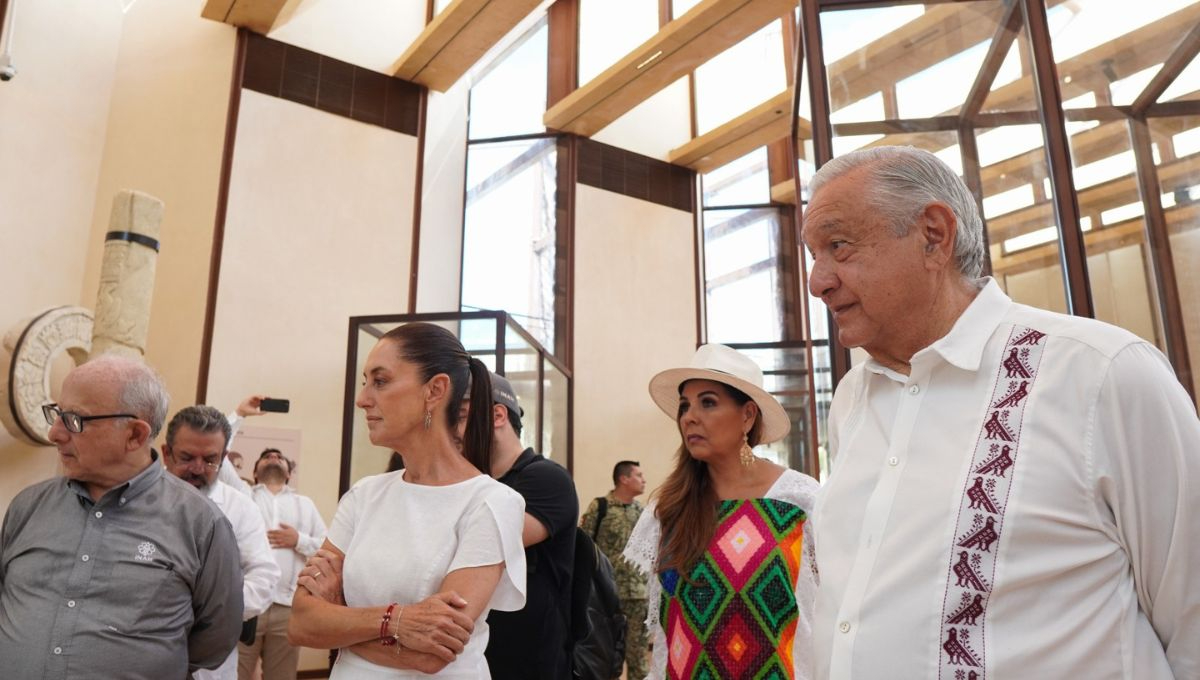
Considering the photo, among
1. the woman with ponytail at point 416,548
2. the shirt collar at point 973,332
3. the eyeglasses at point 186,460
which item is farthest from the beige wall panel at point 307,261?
the shirt collar at point 973,332

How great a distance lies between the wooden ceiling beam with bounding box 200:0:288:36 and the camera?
789cm

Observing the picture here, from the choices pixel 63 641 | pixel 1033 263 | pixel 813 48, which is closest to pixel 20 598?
pixel 63 641

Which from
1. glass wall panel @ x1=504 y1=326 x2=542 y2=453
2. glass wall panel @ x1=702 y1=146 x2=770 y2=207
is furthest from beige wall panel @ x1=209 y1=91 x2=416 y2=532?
glass wall panel @ x1=702 y1=146 x2=770 y2=207

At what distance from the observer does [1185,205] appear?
10.0ft

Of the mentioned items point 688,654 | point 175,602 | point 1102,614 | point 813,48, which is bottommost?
point 688,654

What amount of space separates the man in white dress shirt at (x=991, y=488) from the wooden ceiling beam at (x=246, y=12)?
7.99m

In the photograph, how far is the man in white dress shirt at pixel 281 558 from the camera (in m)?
4.73

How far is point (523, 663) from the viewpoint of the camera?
2111 mm

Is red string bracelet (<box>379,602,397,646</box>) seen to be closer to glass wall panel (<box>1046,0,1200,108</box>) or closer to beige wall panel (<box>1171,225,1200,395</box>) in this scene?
beige wall panel (<box>1171,225,1200,395</box>)

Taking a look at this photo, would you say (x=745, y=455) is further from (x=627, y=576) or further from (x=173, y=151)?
(x=173, y=151)

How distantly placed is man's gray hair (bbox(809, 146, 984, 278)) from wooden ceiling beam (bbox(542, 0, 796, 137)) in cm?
714

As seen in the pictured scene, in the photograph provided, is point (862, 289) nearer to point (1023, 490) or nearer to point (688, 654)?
point (1023, 490)

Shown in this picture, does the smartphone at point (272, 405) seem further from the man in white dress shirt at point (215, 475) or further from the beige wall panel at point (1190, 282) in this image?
the beige wall panel at point (1190, 282)

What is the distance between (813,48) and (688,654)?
2.92 meters
